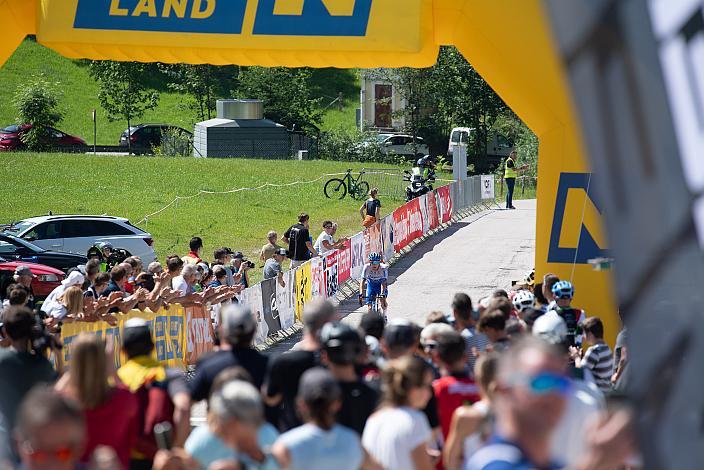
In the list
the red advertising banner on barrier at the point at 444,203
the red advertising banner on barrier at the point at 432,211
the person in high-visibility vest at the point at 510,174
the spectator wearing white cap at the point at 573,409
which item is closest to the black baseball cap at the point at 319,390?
the spectator wearing white cap at the point at 573,409

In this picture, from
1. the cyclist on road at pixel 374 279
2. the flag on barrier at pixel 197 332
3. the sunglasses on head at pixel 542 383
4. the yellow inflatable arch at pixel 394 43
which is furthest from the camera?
the cyclist on road at pixel 374 279

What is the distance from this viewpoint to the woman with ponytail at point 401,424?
5145 millimetres

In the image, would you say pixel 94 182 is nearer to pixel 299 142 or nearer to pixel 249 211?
pixel 249 211

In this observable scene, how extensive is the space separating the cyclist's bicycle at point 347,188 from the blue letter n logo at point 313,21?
64.7 ft

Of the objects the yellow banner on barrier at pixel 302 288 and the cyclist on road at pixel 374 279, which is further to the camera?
the yellow banner on barrier at pixel 302 288

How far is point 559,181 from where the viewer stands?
492 inches

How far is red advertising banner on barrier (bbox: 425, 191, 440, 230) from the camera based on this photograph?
91.6 ft

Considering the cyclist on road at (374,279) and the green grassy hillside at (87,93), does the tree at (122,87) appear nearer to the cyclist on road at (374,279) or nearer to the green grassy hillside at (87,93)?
the green grassy hillside at (87,93)

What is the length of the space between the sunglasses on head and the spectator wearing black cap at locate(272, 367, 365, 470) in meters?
1.95

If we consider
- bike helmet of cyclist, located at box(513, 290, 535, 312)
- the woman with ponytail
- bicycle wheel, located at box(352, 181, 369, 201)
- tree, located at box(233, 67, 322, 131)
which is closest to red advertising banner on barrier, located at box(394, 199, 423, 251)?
bicycle wheel, located at box(352, 181, 369, 201)

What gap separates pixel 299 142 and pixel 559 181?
33897 millimetres

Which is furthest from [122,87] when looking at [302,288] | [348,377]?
[348,377]

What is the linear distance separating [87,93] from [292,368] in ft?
190

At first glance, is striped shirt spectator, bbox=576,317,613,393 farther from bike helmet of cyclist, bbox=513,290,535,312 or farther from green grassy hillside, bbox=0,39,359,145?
green grassy hillside, bbox=0,39,359,145
